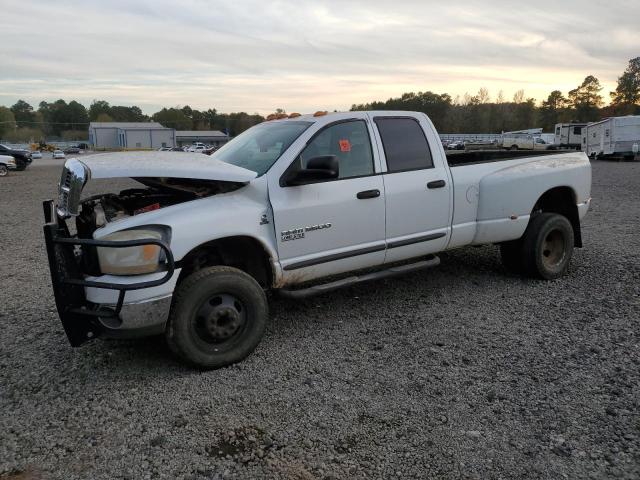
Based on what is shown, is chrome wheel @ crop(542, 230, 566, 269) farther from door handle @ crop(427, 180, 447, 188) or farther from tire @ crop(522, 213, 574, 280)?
door handle @ crop(427, 180, 447, 188)

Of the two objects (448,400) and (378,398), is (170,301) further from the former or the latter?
(448,400)

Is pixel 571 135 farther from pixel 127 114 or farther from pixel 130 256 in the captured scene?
pixel 127 114

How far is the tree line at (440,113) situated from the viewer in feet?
312

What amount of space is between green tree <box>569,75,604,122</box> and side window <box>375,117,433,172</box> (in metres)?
105

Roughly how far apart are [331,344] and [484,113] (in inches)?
4618

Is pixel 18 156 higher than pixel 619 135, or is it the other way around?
pixel 619 135

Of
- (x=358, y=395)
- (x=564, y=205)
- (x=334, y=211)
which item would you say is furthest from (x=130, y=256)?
(x=564, y=205)

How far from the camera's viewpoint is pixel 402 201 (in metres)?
4.73

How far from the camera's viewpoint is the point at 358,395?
11.4 ft

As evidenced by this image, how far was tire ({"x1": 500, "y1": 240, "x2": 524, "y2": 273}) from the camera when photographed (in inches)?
230

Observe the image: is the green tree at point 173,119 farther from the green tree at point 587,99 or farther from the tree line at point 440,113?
the green tree at point 587,99

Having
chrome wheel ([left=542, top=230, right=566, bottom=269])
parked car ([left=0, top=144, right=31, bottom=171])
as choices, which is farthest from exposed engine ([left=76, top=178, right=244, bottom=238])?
parked car ([left=0, top=144, right=31, bottom=171])

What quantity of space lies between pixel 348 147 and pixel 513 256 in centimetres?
261

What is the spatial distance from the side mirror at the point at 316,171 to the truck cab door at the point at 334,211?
0.08 metres
